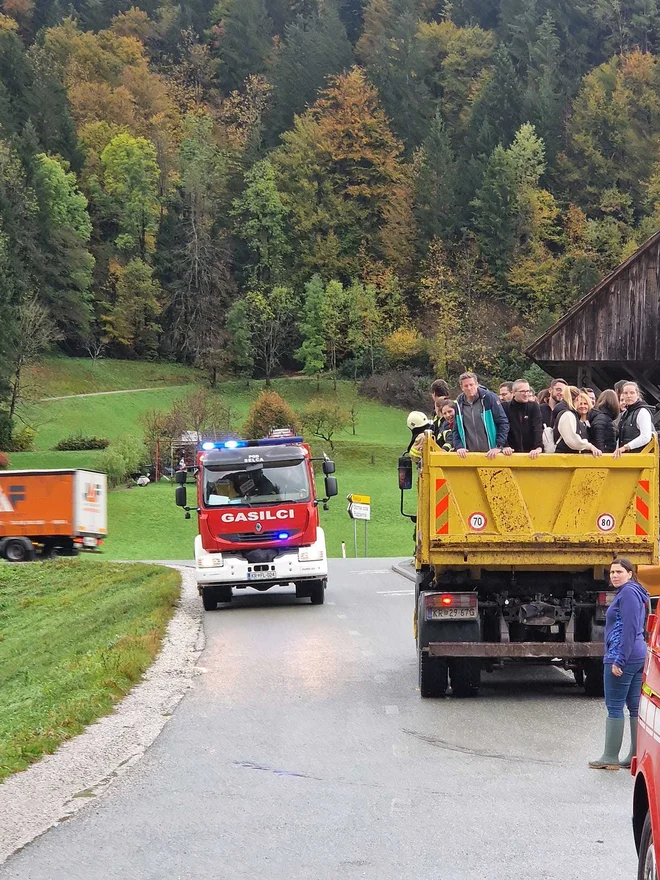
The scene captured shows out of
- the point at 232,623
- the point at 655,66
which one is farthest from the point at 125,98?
the point at 232,623

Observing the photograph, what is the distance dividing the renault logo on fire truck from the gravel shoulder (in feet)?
25.3

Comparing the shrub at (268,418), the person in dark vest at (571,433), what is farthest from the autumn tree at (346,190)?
the person in dark vest at (571,433)

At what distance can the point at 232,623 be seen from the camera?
20906 millimetres

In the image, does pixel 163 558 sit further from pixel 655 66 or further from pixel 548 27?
pixel 548 27

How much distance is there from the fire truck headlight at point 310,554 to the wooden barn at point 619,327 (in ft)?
45.7

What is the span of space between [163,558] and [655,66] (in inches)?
3522

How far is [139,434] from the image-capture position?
85.2m

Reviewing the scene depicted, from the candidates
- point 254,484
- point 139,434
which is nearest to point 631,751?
point 254,484

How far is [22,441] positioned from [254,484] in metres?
59.2

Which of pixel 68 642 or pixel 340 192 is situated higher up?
pixel 340 192

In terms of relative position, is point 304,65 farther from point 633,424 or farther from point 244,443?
point 633,424

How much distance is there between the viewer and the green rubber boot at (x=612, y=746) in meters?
9.07

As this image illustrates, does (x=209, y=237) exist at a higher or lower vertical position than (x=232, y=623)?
higher

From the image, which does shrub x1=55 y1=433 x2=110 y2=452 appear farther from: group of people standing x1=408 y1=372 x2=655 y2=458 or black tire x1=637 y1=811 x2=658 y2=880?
black tire x1=637 y1=811 x2=658 y2=880
